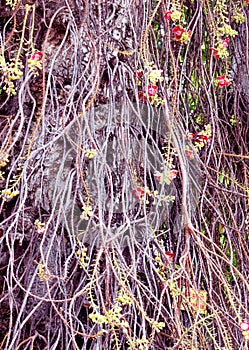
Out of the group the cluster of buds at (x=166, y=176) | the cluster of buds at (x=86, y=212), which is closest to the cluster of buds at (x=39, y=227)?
the cluster of buds at (x=86, y=212)

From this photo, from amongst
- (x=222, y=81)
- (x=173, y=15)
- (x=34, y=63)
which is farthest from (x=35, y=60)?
(x=222, y=81)

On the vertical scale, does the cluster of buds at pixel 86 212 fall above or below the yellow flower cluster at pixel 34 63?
below

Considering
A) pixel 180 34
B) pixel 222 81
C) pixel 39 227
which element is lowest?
pixel 39 227

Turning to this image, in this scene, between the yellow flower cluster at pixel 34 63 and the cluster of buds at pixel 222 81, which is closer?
the yellow flower cluster at pixel 34 63

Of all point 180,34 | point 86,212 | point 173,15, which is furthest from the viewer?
point 180,34

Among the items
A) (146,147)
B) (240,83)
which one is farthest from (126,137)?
(240,83)

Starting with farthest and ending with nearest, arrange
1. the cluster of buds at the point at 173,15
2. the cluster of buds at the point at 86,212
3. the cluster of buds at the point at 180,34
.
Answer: the cluster of buds at the point at 180,34 → the cluster of buds at the point at 173,15 → the cluster of buds at the point at 86,212

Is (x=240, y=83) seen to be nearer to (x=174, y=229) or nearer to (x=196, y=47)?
(x=196, y=47)

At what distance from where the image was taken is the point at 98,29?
4.11 ft

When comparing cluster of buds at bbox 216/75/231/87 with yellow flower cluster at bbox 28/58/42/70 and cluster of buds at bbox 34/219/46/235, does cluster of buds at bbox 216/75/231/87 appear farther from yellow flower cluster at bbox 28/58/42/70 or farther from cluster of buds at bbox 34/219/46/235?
cluster of buds at bbox 34/219/46/235

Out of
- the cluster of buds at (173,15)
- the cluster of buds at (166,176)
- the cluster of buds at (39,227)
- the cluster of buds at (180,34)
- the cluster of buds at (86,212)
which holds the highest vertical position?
the cluster of buds at (173,15)

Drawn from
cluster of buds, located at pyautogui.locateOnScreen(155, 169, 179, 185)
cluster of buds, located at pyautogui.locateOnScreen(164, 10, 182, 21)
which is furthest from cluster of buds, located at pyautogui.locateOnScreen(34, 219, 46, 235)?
cluster of buds, located at pyautogui.locateOnScreen(164, 10, 182, 21)

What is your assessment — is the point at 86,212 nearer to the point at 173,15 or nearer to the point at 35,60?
the point at 35,60

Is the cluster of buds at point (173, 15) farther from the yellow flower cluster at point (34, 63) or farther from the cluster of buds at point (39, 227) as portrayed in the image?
the cluster of buds at point (39, 227)
